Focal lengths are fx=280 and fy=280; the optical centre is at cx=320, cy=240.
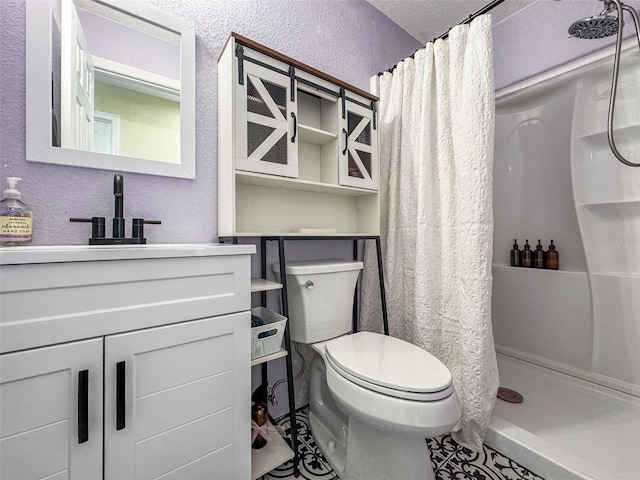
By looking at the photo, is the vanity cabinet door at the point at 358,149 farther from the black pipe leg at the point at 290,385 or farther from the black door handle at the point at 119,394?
the black door handle at the point at 119,394

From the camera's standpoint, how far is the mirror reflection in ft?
3.16

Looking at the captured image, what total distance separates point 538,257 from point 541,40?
138 cm

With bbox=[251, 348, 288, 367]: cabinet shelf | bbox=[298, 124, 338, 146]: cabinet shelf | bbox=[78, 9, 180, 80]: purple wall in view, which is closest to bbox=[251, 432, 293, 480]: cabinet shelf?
bbox=[251, 348, 288, 367]: cabinet shelf

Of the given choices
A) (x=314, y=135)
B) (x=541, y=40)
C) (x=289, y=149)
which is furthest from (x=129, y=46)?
(x=541, y=40)

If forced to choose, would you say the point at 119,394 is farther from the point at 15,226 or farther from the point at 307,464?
the point at 307,464

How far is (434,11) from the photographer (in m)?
1.82

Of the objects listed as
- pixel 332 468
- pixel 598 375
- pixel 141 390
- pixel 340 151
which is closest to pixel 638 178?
pixel 598 375

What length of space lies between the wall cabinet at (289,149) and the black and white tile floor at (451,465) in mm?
963

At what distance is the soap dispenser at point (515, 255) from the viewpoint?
2082 mm

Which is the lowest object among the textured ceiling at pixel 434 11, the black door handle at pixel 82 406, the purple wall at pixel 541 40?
the black door handle at pixel 82 406

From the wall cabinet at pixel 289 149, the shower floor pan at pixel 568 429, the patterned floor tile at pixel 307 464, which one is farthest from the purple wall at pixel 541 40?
the patterned floor tile at pixel 307 464

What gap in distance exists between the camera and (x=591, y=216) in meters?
1.73

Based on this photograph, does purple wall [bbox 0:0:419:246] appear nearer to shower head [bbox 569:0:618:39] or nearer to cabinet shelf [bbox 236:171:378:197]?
cabinet shelf [bbox 236:171:378:197]

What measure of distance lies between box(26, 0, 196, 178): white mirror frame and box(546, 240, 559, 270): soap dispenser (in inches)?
90.1
